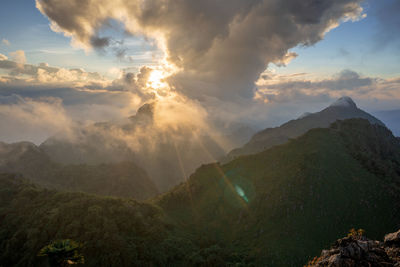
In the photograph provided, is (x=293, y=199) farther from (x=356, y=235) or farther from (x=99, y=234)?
(x=99, y=234)

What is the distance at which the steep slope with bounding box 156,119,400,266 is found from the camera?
96062mm

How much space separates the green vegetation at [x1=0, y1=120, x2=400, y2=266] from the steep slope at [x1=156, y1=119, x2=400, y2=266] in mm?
491

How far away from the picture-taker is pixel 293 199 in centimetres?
11538

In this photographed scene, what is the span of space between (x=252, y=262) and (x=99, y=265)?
59.2 metres

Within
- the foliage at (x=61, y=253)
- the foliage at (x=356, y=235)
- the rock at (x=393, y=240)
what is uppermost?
the foliage at (x=61, y=253)

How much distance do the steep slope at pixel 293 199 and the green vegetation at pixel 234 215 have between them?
19.3 inches

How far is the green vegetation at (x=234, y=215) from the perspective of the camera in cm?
8550

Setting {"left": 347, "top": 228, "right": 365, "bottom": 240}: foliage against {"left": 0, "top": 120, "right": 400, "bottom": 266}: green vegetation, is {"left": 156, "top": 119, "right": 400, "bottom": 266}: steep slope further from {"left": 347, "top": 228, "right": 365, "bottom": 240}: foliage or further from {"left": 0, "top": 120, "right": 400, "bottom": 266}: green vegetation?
{"left": 347, "top": 228, "right": 365, "bottom": 240}: foliage

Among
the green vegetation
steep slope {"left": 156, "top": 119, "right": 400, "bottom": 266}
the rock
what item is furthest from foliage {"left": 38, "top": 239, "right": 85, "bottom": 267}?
steep slope {"left": 156, "top": 119, "right": 400, "bottom": 266}

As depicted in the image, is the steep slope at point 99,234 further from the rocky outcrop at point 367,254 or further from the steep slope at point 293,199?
the rocky outcrop at point 367,254

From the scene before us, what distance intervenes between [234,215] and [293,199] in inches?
1342

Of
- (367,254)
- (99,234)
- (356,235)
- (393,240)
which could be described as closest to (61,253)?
(367,254)

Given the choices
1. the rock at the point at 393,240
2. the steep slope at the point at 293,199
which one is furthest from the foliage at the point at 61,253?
the steep slope at the point at 293,199

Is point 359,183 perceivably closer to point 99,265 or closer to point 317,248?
point 317,248
